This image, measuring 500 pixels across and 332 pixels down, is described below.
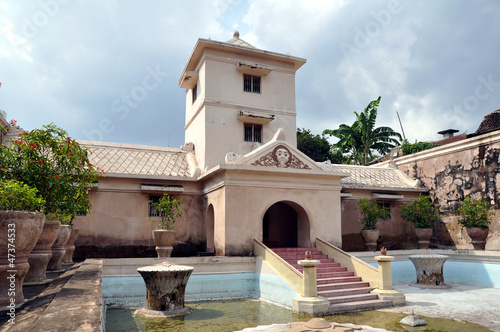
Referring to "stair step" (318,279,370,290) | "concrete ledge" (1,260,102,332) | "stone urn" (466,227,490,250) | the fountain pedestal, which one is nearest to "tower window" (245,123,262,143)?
"stair step" (318,279,370,290)

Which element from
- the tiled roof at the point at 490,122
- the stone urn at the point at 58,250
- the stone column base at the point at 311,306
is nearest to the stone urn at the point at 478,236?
the stone column base at the point at 311,306

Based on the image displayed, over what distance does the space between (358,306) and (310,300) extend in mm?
1363

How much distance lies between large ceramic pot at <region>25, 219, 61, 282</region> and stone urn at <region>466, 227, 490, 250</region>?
14051mm

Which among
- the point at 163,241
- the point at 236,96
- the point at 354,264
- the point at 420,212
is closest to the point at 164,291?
the point at 163,241

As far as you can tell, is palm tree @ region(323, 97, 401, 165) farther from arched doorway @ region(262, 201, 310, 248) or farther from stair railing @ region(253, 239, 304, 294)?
stair railing @ region(253, 239, 304, 294)

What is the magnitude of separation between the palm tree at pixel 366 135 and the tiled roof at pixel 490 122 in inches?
206

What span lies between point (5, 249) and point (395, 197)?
1556 centimetres

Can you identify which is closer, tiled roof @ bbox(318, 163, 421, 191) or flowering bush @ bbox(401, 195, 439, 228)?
flowering bush @ bbox(401, 195, 439, 228)

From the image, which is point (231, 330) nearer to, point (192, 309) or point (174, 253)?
point (192, 309)

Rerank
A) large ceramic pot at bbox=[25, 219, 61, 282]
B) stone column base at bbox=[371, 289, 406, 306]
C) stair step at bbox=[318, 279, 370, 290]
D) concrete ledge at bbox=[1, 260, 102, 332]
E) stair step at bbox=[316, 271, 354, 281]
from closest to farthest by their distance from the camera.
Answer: concrete ledge at bbox=[1, 260, 102, 332], large ceramic pot at bbox=[25, 219, 61, 282], stone column base at bbox=[371, 289, 406, 306], stair step at bbox=[318, 279, 370, 290], stair step at bbox=[316, 271, 354, 281]

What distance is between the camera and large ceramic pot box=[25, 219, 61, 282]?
19.7 feet

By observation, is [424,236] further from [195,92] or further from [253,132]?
[195,92]

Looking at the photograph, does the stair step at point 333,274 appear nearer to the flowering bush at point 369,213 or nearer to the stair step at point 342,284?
the stair step at point 342,284

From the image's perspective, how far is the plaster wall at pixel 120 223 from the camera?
1341 centimetres
